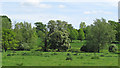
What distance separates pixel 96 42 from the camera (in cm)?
5616

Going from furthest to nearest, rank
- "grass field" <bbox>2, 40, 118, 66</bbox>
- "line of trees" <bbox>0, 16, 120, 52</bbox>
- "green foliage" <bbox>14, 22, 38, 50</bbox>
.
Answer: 1. "green foliage" <bbox>14, 22, 38, 50</bbox>
2. "line of trees" <bbox>0, 16, 120, 52</bbox>
3. "grass field" <bbox>2, 40, 118, 66</bbox>

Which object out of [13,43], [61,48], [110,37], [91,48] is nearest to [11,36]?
[13,43]

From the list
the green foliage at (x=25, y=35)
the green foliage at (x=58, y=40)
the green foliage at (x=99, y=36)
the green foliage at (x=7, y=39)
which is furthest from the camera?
the green foliage at (x=25, y=35)

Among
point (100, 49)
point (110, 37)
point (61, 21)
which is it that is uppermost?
point (61, 21)

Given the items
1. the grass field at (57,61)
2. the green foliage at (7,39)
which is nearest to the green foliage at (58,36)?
the green foliage at (7,39)

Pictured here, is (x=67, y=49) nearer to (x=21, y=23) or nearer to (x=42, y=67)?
(x=21, y=23)

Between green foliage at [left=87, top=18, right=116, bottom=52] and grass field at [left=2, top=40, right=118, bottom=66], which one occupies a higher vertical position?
green foliage at [left=87, top=18, right=116, bottom=52]

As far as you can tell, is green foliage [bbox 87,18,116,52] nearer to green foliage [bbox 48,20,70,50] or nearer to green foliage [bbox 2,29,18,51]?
green foliage [bbox 48,20,70,50]

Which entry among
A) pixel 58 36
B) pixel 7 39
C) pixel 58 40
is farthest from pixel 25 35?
pixel 7 39

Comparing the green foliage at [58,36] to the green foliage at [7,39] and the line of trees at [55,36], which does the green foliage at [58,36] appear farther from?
the green foliage at [7,39]

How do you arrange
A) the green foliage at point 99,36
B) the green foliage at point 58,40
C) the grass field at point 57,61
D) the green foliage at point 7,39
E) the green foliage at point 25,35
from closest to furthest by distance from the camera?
the grass field at point 57,61 < the green foliage at point 7,39 < the green foliage at point 99,36 < the green foliage at point 58,40 < the green foliage at point 25,35

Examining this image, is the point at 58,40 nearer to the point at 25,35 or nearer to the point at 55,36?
the point at 55,36

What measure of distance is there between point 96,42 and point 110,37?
4.57 m

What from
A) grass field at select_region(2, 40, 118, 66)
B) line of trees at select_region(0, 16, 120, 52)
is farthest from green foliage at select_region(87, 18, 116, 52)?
grass field at select_region(2, 40, 118, 66)
